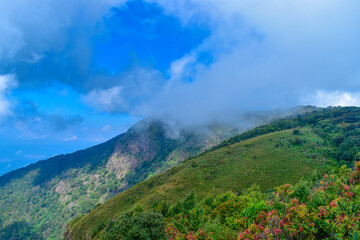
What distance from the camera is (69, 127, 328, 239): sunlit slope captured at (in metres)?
64.9

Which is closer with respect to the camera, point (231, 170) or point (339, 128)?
point (231, 170)

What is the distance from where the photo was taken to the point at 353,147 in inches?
2462

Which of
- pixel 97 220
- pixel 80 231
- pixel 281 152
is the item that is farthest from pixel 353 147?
pixel 80 231

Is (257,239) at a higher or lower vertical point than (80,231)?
higher

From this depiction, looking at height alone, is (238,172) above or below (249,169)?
above

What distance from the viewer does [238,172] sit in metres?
73.0

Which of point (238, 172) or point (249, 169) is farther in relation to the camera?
point (238, 172)

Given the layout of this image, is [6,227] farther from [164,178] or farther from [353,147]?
[353,147]

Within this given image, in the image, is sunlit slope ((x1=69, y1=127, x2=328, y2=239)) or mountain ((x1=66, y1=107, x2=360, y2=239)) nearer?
mountain ((x1=66, y1=107, x2=360, y2=239))

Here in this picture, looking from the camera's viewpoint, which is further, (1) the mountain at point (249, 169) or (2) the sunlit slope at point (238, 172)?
(2) the sunlit slope at point (238, 172)

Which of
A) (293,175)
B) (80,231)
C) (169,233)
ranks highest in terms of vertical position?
(169,233)

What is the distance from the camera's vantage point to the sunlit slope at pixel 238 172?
6488 centimetres

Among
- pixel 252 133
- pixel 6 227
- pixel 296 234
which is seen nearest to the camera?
pixel 296 234

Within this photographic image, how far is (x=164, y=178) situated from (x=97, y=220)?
3758cm
